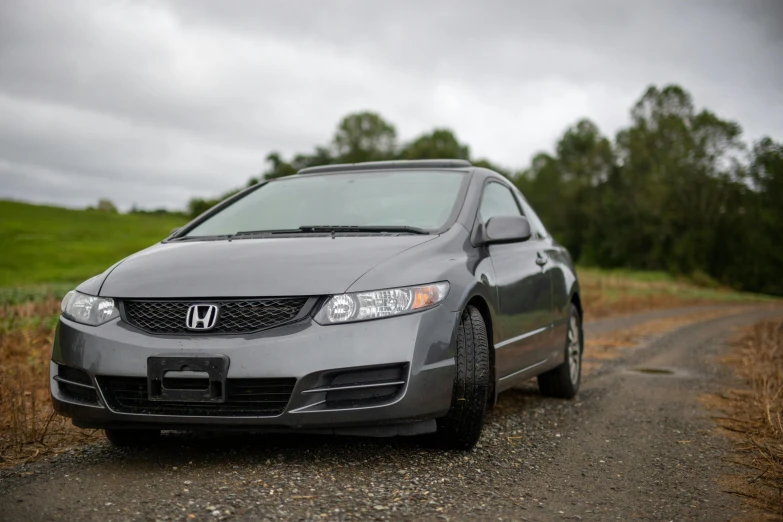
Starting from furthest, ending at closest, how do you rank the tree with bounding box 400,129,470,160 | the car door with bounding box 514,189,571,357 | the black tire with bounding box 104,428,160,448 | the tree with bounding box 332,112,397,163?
1. the tree with bounding box 332,112,397,163
2. the tree with bounding box 400,129,470,160
3. the car door with bounding box 514,189,571,357
4. the black tire with bounding box 104,428,160,448

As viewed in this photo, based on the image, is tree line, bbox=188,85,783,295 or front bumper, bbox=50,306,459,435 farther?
tree line, bbox=188,85,783,295

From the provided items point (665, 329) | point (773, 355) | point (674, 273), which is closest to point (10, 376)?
point (773, 355)

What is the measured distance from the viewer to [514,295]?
197 inches

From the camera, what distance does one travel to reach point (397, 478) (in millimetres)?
3676

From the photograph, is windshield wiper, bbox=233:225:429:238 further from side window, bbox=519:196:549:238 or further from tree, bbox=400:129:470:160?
tree, bbox=400:129:470:160

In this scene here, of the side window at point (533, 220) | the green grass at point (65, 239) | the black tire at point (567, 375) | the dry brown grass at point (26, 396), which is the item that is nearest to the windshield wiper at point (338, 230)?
the dry brown grass at point (26, 396)

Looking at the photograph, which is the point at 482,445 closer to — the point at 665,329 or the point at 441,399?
the point at 441,399

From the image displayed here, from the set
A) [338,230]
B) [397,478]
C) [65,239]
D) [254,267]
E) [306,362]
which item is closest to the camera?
[306,362]

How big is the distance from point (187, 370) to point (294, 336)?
50 cm

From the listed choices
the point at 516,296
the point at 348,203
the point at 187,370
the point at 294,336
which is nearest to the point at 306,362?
the point at 294,336

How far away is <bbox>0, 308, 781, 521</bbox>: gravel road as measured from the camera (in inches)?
127

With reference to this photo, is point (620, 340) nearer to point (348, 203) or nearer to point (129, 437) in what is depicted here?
point (348, 203)

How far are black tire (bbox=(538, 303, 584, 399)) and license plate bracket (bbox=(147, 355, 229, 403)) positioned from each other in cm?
343

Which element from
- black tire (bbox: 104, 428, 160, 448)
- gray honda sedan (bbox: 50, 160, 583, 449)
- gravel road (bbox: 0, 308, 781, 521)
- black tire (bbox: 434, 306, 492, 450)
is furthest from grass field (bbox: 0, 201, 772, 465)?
black tire (bbox: 434, 306, 492, 450)
